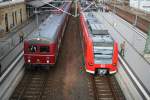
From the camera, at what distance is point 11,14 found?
1348 inches

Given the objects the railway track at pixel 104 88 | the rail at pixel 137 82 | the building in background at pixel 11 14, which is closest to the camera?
the rail at pixel 137 82

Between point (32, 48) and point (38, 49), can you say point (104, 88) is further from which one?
point (32, 48)

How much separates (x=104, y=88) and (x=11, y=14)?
21.9 meters

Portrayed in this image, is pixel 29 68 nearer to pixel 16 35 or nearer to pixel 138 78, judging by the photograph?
pixel 138 78

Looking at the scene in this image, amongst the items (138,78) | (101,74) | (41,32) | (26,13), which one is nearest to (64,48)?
(41,32)

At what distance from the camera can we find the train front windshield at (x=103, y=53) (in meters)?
17.1

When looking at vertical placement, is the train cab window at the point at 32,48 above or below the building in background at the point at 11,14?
below

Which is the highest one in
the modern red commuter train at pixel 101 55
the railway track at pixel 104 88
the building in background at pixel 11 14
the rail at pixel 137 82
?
the building in background at pixel 11 14

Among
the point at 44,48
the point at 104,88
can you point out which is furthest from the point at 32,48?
the point at 104,88

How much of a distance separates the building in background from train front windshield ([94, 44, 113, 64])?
15837 mm

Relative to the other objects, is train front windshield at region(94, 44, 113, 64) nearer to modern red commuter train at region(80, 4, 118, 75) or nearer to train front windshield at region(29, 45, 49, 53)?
modern red commuter train at region(80, 4, 118, 75)

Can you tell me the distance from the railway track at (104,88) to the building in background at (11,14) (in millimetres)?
15806

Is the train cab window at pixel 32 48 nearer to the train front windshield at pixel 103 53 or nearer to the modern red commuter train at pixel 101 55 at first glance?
the modern red commuter train at pixel 101 55

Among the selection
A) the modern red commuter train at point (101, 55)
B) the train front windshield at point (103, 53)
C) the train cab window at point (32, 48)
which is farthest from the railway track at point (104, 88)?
the train cab window at point (32, 48)
